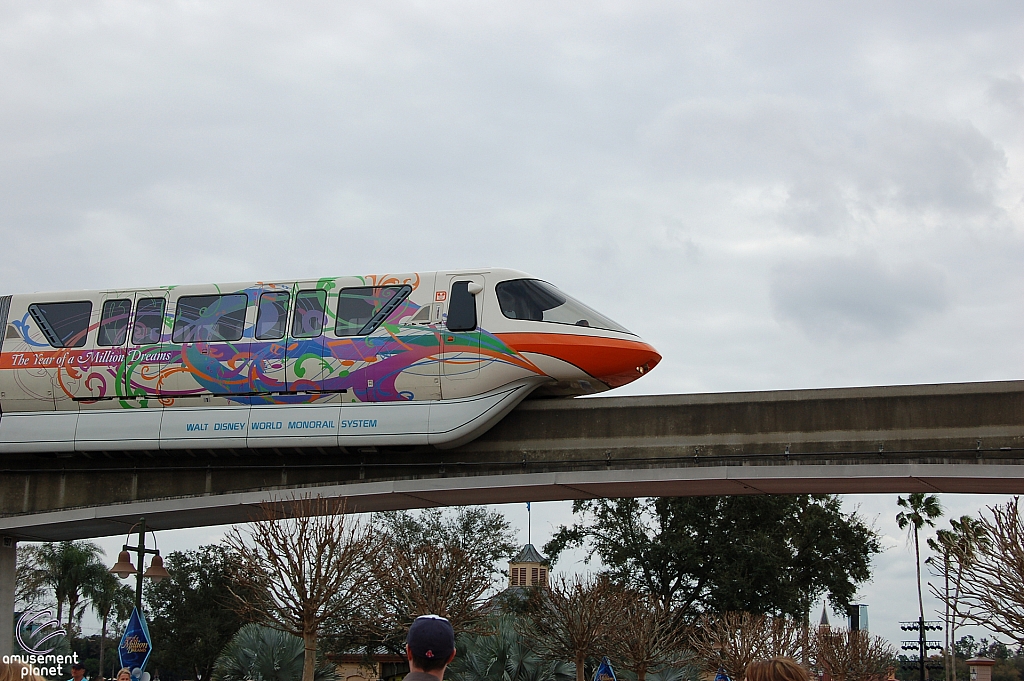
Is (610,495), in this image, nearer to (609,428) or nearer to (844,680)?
(609,428)

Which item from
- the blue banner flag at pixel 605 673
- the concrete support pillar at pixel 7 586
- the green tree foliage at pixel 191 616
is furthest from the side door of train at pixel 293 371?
the green tree foliage at pixel 191 616

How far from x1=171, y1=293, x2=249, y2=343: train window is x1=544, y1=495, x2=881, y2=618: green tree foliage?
81.4 feet

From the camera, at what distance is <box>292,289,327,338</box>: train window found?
2306 cm

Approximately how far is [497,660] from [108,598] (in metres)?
56.0

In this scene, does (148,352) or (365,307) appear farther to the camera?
(148,352)

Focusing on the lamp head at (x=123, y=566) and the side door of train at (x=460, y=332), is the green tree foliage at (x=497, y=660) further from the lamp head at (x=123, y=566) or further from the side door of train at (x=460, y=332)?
the lamp head at (x=123, y=566)

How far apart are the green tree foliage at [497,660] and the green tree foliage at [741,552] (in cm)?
1658

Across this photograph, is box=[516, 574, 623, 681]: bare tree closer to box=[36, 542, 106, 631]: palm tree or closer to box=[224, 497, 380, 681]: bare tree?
box=[224, 497, 380, 681]: bare tree

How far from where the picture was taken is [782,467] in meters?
21.7

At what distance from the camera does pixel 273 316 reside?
76.7 ft

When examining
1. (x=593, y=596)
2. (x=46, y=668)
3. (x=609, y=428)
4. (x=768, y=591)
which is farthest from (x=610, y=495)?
(x=768, y=591)

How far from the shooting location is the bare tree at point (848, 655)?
3456 centimetres

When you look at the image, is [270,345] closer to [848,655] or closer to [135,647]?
[135,647]

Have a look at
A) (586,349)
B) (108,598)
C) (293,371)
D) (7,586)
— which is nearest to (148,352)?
(293,371)
